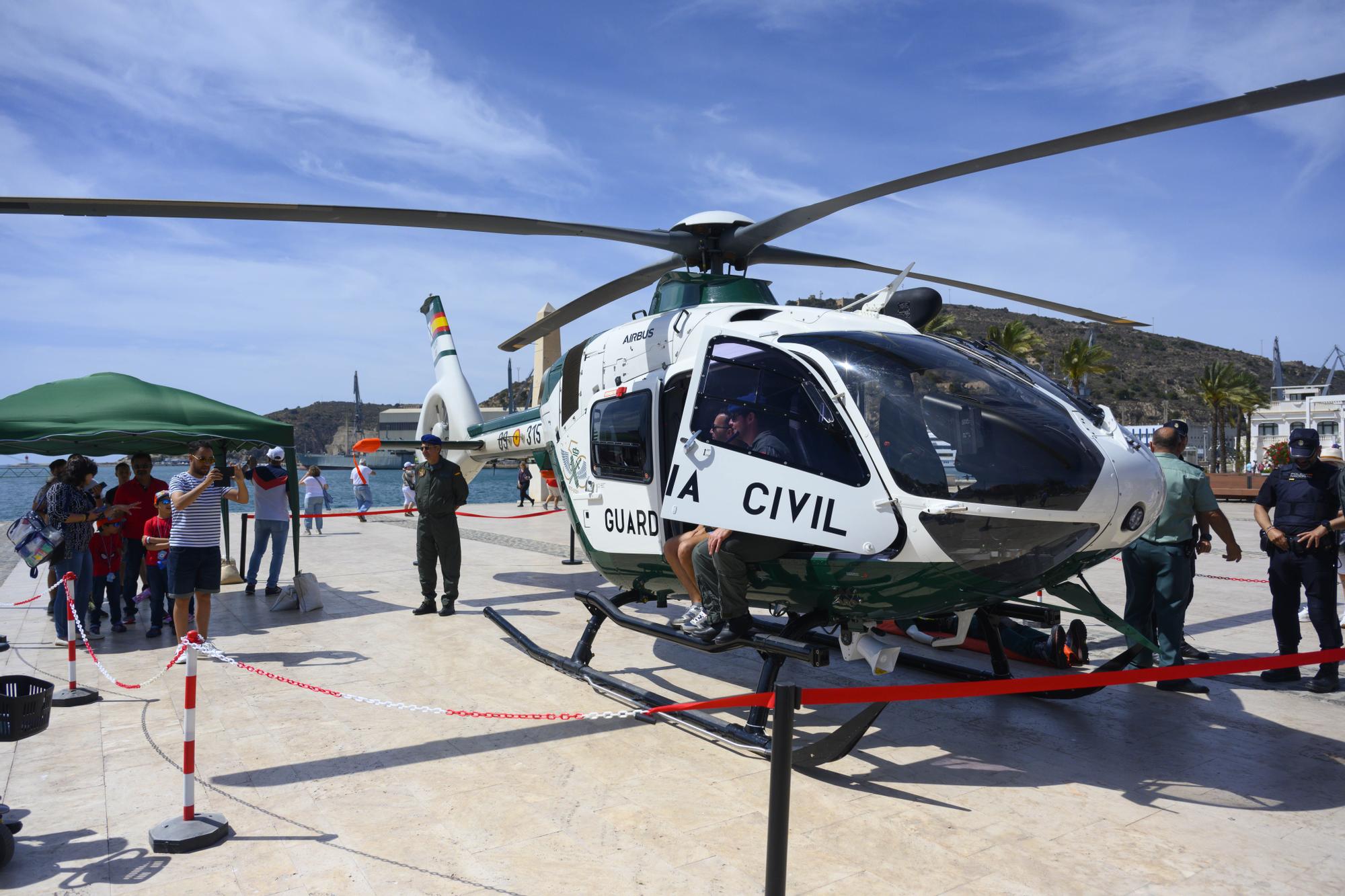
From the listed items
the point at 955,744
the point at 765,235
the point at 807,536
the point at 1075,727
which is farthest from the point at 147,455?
the point at 1075,727

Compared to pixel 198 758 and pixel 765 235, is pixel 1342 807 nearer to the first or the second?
A: pixel 765 235

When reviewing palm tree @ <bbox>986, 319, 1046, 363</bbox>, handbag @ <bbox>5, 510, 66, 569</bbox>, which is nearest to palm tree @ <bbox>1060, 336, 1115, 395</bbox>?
palm tree @ <bbox>986, 319, 1046, 363</bbox>

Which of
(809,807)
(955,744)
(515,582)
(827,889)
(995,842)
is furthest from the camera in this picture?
(515,582)

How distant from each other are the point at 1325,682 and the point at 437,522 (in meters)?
7.98

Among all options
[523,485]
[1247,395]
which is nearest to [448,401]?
[523,485]

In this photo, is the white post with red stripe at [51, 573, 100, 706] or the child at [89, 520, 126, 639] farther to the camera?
the child at [89, 520, 126, 639]

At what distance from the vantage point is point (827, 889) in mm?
3322

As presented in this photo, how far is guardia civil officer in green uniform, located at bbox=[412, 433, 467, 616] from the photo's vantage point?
9047mm

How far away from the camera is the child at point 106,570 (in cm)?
798

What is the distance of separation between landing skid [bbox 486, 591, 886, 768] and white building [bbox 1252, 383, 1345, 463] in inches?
2609

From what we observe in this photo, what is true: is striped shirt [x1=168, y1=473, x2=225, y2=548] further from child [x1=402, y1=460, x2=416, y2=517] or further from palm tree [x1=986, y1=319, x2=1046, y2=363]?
palm tree [x1=986, y1=319, x2=1046, y2=363]

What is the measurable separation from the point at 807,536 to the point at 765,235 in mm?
3088

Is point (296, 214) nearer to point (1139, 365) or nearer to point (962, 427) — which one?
point (962, 427)

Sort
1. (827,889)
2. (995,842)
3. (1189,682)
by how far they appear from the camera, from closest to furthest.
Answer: (827,889)
(995,842)
(1189,682)
